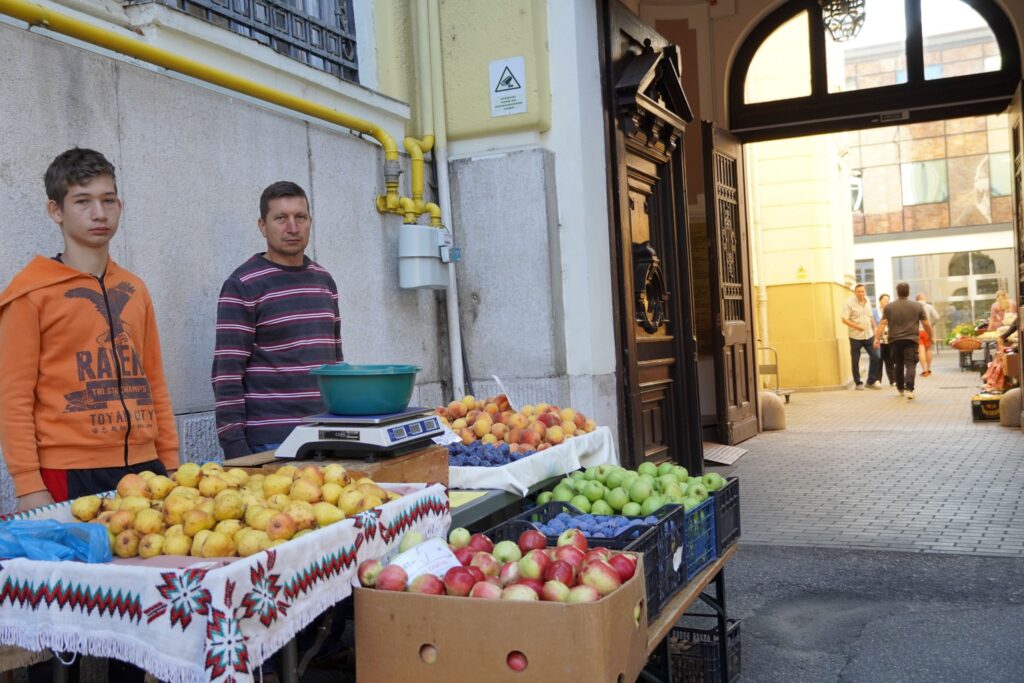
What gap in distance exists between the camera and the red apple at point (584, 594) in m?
2.52

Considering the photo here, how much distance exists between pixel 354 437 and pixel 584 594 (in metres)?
1.15

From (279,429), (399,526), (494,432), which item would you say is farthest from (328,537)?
(494,432)

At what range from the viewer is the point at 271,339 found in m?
4.22

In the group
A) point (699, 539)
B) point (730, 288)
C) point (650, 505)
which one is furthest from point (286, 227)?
point (730, 288)

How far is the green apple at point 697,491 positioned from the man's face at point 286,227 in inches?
76.6

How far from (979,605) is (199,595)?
4.20 m

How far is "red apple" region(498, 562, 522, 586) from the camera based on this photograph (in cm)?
272

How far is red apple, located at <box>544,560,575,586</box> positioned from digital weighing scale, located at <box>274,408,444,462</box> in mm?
858

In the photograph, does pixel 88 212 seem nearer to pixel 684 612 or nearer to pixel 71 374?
pixel 71 374

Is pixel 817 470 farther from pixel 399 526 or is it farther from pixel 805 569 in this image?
pixel 399 526

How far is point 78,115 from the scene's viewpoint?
166 inches

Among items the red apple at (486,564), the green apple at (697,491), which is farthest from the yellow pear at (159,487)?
the green apple at (697,491)

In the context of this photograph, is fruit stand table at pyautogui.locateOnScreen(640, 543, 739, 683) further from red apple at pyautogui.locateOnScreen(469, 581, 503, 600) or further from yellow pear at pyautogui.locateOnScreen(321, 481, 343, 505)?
yellow pear at pyautogui.locateOnScreen(321, 481, 343, 505)

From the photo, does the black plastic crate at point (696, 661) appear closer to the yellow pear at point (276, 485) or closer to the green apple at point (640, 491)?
the green apple at point (640, 491)
